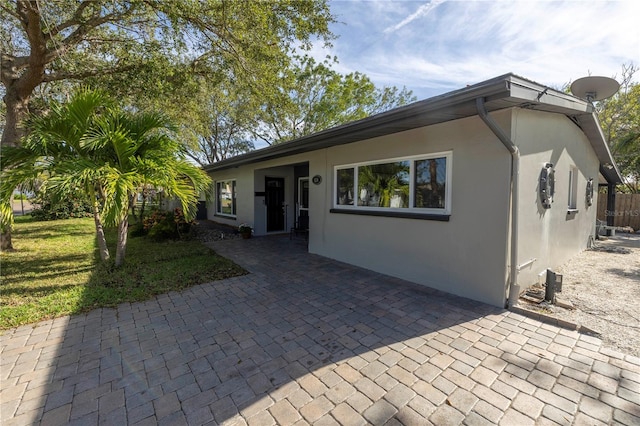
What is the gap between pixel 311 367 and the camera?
2523mm

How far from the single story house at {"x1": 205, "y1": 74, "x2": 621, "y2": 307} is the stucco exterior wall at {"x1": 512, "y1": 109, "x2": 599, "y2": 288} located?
0.02 metres

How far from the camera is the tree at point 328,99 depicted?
16344 mm

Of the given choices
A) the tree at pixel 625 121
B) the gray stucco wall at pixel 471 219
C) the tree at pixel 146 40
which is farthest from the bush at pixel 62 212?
the tree at pixel 625 121

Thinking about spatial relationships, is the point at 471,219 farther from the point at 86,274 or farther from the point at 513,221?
the point at 86,274

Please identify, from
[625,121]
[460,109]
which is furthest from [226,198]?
[625,121]

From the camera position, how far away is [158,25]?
19.8ft

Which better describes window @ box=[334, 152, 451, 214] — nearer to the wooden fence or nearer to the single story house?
the single story house

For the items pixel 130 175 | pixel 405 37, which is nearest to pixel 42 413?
pixel 130 175

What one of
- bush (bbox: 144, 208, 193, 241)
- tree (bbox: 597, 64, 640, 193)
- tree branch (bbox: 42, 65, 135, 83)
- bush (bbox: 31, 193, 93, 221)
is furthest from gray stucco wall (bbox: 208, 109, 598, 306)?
bush (bbox: 31, 193, 93, 221)

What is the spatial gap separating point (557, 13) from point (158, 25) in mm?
7642

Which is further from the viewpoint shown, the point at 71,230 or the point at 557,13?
the point at 71,230

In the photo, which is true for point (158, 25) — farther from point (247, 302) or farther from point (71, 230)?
point (71, 230)

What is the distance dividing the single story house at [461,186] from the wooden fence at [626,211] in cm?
888

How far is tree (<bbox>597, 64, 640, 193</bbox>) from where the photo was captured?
46.7 ft
